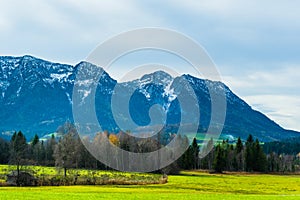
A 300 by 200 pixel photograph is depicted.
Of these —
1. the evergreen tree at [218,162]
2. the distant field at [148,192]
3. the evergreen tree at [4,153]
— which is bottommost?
the distant field at [148,192]

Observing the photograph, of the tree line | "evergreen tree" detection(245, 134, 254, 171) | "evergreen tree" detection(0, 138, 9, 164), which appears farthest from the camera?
"evergreen tree" detection(245, 134, 254, 171)

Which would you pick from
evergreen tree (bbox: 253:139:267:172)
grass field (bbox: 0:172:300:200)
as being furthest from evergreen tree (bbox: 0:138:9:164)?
grass field (bbox: 0:172:300:200)

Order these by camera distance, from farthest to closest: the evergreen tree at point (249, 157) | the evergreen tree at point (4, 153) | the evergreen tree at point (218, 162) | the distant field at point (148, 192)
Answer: the evergreen tree at point (249, 157) → the evergreen tree at point (4, 153) → the evergreen tree at point (218, 162) → the distant field at point (148, 192)

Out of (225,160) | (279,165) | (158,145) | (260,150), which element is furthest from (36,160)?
(279,165)

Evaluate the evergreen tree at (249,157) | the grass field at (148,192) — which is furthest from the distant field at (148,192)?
the evergreen tree at (249,157)

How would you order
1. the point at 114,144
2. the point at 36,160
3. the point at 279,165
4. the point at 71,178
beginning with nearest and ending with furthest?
1. the point at 71,178
2. the point at 114,144
3. the point at 36,160
4. the point at 279,165

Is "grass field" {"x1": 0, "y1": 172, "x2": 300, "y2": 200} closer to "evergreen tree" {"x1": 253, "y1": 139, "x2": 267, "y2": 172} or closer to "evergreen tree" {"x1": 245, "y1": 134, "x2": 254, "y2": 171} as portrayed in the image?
"evergreen tree" {"x1": 245, "y1": 134, "x2": 254, "y2": 171}

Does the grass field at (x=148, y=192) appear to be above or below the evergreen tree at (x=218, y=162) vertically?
below

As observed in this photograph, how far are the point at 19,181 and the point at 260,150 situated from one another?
9165 centimetres

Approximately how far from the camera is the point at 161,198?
40031 mm

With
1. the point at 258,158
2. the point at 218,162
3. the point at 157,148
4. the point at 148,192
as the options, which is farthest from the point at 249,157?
the point at 148,192

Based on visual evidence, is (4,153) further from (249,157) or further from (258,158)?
(258,158)

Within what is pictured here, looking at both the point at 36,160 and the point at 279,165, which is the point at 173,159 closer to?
the point at 36,160

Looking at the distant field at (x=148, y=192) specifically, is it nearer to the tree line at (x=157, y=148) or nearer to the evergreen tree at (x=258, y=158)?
the tree line at (x=157, y=148)
